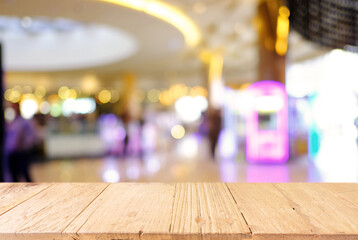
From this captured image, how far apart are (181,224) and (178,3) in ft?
19.6

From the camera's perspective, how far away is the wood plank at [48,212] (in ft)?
2.65

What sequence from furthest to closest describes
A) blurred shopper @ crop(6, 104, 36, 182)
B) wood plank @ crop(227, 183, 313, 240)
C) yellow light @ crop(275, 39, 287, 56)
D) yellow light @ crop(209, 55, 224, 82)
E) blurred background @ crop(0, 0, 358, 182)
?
yellow light @ crop(209, 55, 224, 82)
yellow light @ crop(275, 39, 287, 56)
blurred background @ crop(0, 0, 358, 182)
blurred shopper @ crop(6, 104, 36, 182)
wood plank @ crop(227, 183, 313, 240)

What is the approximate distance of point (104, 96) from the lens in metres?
20.3

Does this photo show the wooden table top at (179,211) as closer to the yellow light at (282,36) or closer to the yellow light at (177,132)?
the yellow light at (282,36)

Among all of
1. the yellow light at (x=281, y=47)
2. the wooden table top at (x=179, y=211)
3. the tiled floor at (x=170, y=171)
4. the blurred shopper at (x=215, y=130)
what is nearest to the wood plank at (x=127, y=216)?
the wooden table top at (x=179, y=211)

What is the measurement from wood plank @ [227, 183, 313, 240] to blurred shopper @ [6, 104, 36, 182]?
12.5 ft

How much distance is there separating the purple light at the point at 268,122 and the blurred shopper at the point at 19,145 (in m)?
4.50

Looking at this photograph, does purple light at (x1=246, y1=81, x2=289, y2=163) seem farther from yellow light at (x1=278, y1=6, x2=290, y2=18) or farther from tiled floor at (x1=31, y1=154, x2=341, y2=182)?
yellow light at (x1=278, y1=6, x2=290, y2=18)

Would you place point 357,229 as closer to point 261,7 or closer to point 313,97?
point 261,7

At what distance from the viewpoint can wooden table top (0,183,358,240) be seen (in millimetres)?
792

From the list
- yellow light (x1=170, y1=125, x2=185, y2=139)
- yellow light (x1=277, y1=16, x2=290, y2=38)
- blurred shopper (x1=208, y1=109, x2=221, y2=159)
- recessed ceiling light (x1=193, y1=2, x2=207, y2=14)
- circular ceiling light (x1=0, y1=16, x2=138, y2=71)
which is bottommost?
yellow light (x1=170, y1=125, x2=185, y2=139)

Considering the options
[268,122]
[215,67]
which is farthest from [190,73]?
[268,122]

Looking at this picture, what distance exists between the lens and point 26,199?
3.58 ft

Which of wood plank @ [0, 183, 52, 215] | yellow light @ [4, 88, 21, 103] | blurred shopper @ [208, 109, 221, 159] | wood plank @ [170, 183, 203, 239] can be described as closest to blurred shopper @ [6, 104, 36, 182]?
wood plank @ [0, 183, 52, 215]
